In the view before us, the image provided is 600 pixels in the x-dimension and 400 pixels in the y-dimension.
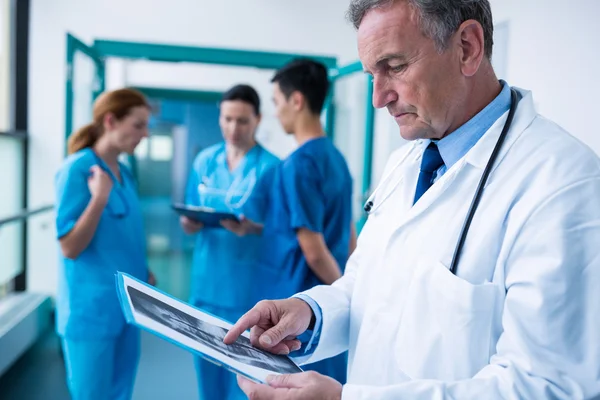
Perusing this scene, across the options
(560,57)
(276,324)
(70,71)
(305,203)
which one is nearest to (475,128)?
(276,324)

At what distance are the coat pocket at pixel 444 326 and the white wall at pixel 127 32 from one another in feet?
9.62

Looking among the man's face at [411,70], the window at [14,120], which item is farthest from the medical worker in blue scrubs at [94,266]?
the window at [14,120]

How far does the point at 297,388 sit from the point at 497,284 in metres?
0.29

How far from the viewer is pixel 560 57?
1.94 metres

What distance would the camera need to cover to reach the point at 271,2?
3426mm

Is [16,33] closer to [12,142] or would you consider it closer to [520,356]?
[12,142]

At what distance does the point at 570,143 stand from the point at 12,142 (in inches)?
117

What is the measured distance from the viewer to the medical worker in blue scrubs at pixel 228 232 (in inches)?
75.0

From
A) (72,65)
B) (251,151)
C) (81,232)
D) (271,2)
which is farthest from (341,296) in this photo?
Answer: (271,2)

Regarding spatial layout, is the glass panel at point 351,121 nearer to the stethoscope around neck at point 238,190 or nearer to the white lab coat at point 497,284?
the stethoscope around neck at point 238,190

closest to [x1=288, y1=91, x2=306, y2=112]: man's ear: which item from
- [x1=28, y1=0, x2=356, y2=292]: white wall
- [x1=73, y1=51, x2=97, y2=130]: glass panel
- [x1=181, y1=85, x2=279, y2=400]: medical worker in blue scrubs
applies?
[x1=181, y1=85, x2=279, y2=400]: medical worker in blue scrubs

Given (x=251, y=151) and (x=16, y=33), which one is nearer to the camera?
(x=251, y=151)

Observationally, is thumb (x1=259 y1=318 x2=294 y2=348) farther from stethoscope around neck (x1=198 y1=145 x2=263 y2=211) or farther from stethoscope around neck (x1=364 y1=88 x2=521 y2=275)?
stethoscope around neck (x1=198 y1=145 x2=263 y2=211)

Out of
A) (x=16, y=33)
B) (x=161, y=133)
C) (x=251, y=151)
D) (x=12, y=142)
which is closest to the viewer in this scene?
(x=251, y=151)
